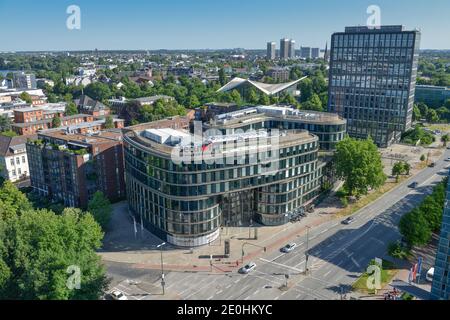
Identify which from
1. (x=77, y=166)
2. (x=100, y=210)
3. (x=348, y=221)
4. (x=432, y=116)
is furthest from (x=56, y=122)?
(x=432, y=116)

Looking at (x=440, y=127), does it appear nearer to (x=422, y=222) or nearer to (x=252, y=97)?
(x=252, y=97)

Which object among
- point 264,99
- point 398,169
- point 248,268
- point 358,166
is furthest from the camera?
point 264,99

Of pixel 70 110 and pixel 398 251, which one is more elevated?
pixel 70 110

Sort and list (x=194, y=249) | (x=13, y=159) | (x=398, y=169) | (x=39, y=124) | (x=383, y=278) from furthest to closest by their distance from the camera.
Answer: (x=39, y=124) < (x=13, y=159) < (x=398, y=169) < (x=194, y=249) < (x=383, y=278)

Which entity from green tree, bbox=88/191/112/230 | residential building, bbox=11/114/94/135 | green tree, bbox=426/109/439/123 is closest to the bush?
green tree, bbox=88/191/112/230

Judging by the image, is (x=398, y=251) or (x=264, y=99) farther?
(x=264, y=99)

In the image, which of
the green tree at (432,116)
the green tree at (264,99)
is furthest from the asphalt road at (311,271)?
the green tree at (432,116)

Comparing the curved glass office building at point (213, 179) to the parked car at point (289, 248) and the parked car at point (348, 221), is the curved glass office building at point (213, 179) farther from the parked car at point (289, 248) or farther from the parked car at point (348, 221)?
the parked car at point (289, 248)
